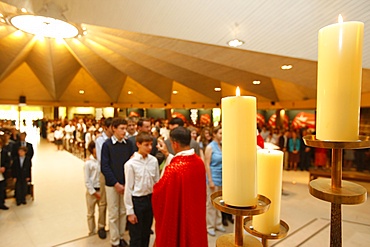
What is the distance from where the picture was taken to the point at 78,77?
1443 centimetres

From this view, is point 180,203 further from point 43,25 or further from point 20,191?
point 43,25

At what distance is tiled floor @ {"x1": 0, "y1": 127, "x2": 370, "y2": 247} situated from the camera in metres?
3.62

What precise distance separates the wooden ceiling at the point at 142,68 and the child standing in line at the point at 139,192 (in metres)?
2.39

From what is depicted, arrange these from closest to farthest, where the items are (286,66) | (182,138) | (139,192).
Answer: (182,138), (139,192), (286,66)

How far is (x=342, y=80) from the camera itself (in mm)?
547

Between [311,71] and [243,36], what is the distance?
9.88 ft

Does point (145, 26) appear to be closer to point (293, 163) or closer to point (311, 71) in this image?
point (311, 71)

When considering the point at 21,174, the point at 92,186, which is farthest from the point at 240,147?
the point at 21,174

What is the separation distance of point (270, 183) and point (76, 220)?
455 cm

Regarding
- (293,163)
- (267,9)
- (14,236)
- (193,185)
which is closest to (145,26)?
(267,9)

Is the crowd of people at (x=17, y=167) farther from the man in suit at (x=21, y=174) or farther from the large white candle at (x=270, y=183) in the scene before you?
the large white candle at (x=270, y=183)

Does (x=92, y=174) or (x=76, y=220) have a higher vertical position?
(x=92, y=174)

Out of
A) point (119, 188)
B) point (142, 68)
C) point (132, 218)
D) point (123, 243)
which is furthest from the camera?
point (142, 68)

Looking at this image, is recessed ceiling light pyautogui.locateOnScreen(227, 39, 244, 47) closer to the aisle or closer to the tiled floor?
the tiled floor
